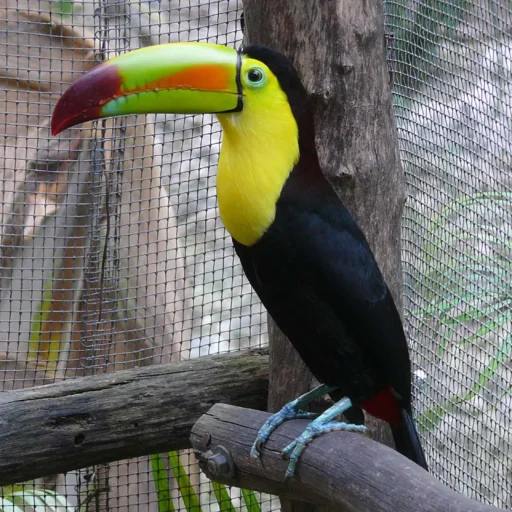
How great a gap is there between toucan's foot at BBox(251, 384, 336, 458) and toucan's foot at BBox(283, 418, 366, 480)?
0.22 feet

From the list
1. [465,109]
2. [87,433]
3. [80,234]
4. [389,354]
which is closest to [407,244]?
[465,109]

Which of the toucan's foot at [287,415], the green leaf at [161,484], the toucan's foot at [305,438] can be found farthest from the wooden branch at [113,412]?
the toucan's foot at [305,438]

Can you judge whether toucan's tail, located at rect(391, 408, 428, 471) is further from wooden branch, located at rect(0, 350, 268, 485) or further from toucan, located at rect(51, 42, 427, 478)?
wooden branch, located at rect(0, 350, 268, 485)

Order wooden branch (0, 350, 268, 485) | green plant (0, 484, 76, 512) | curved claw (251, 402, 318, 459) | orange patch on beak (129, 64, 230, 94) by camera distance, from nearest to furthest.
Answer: orange patch on beak (129, 64, 230, 94)
curved claw (251, 402, 318, 459)
wooden branch (0, 350, 268, 485)
green plant (0, 484, 76, 512)

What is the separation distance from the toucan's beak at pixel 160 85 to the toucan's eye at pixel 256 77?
2cm

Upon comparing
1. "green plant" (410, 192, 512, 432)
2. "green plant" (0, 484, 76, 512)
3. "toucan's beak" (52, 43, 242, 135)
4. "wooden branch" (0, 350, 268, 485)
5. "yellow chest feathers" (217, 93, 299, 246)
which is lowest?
"green plant" (0, 484, 76, 512)

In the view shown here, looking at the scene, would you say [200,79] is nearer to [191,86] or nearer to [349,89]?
[191,86]

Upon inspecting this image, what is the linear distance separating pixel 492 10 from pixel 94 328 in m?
1.44

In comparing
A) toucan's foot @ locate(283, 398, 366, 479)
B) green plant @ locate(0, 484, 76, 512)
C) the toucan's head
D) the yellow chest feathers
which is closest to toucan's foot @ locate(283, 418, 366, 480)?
toucan's foot @ locate(283, 398, 366, 479)

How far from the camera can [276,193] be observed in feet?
4.25

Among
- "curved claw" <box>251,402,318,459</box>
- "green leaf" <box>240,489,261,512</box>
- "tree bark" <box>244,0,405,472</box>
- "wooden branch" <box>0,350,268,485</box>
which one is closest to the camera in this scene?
"curved claw" <box>251,402,318,459</box>

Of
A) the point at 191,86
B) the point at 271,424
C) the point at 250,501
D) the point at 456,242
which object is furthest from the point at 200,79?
the point at 250,501

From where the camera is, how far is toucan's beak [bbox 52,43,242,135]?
128cm

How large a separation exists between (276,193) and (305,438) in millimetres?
414
